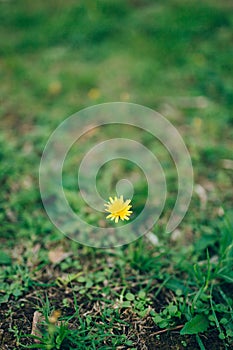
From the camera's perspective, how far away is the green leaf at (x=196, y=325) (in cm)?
181

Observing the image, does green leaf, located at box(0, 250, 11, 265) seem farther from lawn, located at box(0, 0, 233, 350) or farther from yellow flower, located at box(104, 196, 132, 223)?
yellow flower, located at box(104, 196, 132, 223)

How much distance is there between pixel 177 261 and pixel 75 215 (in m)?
0.66

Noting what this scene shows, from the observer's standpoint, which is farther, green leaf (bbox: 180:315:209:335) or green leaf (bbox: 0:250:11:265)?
green leaf (bbox: 0:250:11:265)

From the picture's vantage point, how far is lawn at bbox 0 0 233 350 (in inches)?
73.9

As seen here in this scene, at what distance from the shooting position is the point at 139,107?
3213 mm

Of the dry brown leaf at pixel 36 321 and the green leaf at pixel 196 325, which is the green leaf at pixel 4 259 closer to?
the dry brown leaf at pixel 36 321

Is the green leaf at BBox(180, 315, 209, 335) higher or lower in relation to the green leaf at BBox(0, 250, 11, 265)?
lower

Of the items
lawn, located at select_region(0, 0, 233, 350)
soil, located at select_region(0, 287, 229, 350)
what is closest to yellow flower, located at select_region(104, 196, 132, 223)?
lawn, located at select_region(0, 0, 233, 350)

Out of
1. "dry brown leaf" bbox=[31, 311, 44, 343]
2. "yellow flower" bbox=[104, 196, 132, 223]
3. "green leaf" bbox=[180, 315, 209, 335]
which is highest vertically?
"yellow flower" bbox=[104, 196, 132, 223]

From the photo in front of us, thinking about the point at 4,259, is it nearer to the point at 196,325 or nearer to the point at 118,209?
the point at 118,209

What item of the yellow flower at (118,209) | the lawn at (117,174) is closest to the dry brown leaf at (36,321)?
the lawn at (117,174)

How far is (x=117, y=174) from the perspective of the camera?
107 inches

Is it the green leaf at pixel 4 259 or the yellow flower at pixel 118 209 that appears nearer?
the yellow flower at pixel 118 209

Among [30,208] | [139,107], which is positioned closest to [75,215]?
[30,208]
